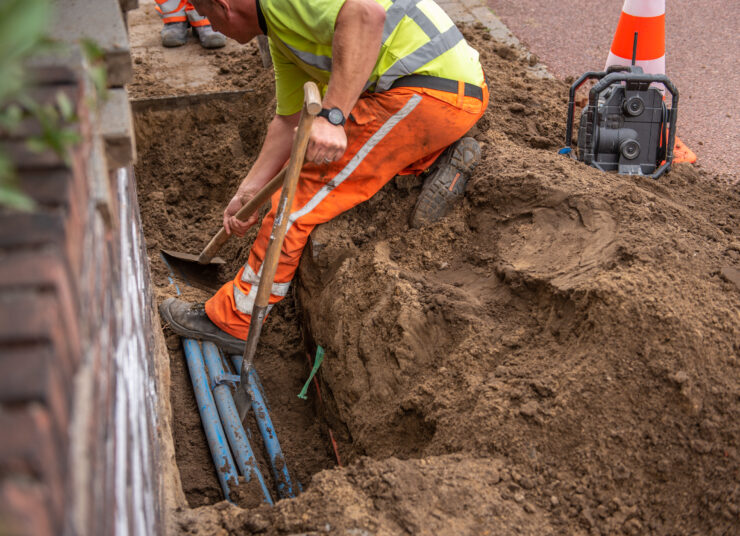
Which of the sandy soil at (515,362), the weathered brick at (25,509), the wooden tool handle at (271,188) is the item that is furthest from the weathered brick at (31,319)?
the wooden tool handle at (271,188)

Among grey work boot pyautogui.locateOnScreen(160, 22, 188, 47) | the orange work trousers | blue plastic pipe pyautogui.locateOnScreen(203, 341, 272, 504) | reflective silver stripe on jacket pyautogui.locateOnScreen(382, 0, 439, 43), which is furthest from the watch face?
grey work boot pyautogui.locateOnScreen(160, 22, 188, 47)

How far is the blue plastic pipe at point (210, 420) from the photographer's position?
8.89 ft

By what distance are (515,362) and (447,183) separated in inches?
42.5

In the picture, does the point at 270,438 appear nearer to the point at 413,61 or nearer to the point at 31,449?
the point at 413,61

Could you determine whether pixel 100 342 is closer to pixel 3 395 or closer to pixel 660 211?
pixel 3 395

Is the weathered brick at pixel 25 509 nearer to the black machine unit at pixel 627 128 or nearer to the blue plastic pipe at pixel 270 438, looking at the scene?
the blue plastic pipe at pixel 270 438

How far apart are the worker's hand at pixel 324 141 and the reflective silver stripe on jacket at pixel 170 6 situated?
3.49 metres

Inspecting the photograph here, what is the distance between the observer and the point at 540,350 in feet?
7.82

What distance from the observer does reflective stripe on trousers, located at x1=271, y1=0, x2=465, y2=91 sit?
288 cm

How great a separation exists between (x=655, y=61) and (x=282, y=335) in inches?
112

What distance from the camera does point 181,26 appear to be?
18.4 ft

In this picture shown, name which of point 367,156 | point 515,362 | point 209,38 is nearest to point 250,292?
point 367,156

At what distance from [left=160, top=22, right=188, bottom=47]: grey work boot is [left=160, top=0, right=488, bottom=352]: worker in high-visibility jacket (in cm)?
275

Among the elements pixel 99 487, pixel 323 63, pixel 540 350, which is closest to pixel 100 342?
pixel 99 487
